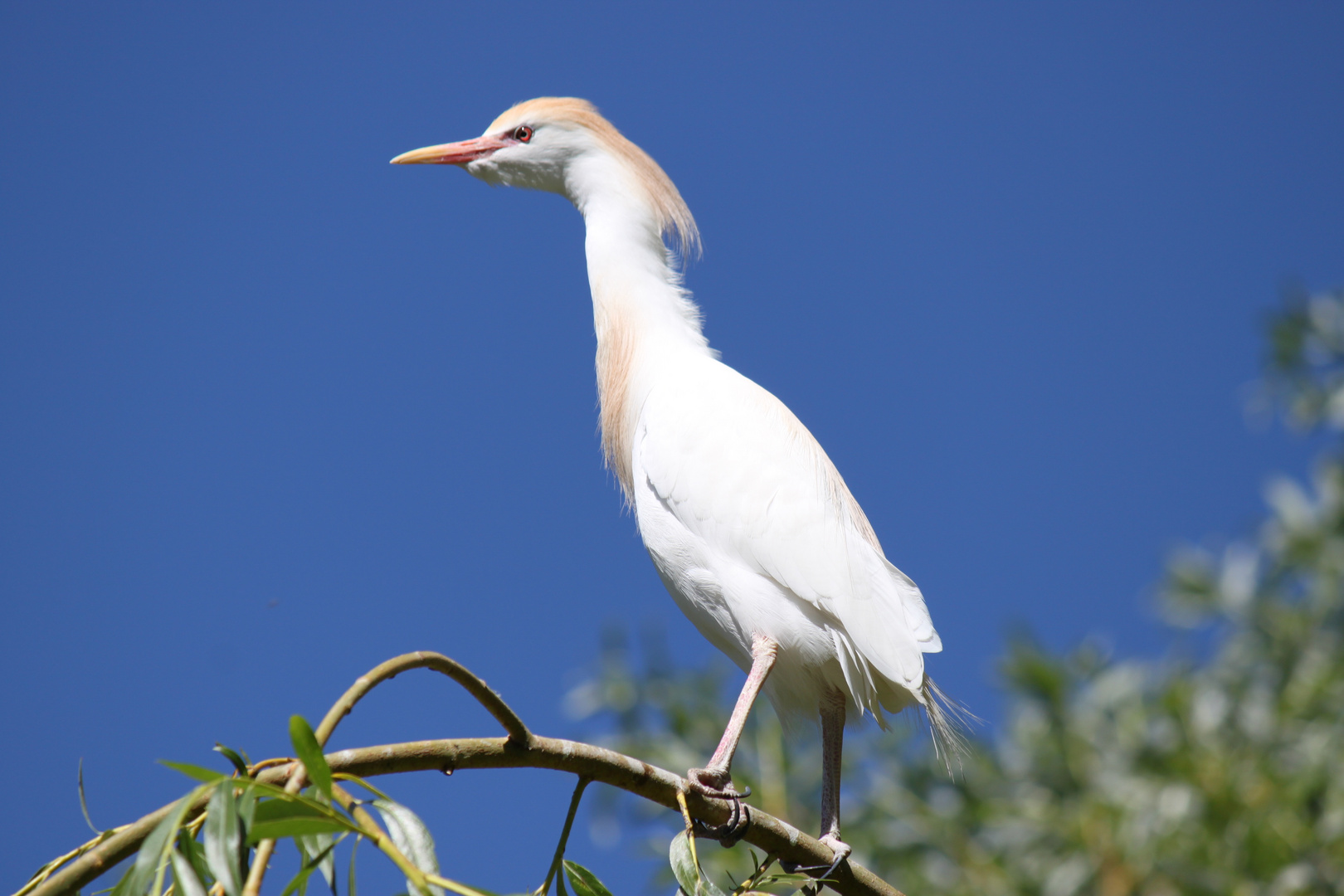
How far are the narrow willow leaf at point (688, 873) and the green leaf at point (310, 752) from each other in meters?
0.61

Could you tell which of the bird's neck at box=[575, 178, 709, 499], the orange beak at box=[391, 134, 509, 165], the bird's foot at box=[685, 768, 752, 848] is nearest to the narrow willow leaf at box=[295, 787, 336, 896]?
the bird's foot at box=[685, 768, 752, 848]

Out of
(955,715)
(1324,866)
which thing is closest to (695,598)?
(955,715)

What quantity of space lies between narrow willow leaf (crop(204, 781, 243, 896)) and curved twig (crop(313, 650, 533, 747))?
10 centimetres

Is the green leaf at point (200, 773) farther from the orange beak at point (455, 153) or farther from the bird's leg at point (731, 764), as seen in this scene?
the orange beak at point (455, 153)

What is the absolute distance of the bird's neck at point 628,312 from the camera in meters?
2.99

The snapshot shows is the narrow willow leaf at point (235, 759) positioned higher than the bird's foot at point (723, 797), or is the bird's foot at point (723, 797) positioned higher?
the bird's foot at point (723, 797)

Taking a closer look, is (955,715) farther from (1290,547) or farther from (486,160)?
(1290,547)

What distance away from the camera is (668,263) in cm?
332

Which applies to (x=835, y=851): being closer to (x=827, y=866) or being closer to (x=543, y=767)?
(x=827, y=866)

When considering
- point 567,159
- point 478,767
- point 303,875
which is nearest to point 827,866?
point 478,767

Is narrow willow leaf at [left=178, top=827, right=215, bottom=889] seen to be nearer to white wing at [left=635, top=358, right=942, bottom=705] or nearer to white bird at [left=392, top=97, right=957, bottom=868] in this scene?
white bird at [left=392, top=97, right=957, bottom=868]

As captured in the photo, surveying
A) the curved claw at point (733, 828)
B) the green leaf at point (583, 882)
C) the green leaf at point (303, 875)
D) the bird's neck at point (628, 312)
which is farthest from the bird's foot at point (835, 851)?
the bird's neck at point (628, 312)

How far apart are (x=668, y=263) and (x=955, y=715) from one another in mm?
1558

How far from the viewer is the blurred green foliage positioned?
376cm
